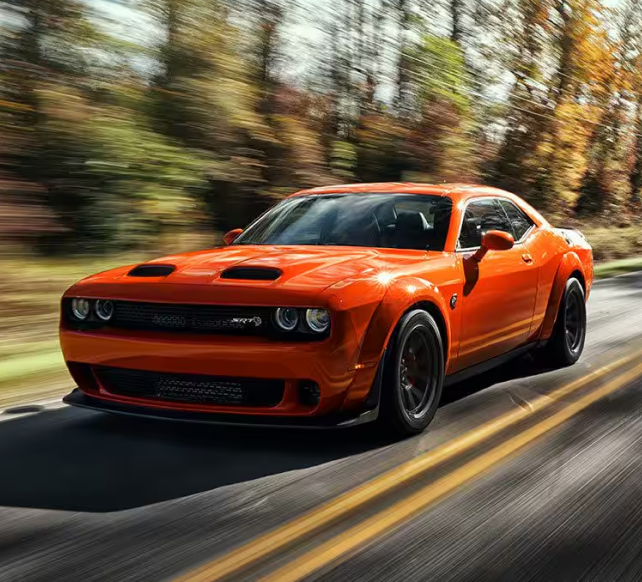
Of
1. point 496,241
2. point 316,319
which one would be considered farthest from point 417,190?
point 316,319

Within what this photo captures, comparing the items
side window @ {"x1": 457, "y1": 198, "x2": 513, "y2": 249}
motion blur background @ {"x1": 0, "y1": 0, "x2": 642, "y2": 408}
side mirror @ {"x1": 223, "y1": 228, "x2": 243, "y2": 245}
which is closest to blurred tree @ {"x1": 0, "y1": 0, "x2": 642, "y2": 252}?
motion blur background @ {"x1": 0, "y1": 0, "x2": 642, "y2": 408}

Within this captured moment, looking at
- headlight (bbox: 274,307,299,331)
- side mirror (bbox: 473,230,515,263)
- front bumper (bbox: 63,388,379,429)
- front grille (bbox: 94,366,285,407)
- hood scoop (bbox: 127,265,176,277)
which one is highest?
side mirror (bbox: 473,230,515,263)

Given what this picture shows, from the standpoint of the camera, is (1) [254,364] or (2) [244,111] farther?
(2) [244,111]

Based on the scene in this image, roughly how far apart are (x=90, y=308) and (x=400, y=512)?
7.16 ft

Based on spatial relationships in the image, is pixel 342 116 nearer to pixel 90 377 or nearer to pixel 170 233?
pixel 170 233

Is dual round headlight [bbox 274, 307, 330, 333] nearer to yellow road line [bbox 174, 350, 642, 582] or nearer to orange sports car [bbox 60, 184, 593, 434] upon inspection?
orange sports car [bbox 60, 184, 593, 434]

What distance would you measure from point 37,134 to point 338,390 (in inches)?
329

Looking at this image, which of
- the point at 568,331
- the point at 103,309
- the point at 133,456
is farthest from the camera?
the point at 568,331

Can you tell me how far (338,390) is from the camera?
4.47 meters

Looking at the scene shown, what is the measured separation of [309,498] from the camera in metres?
3.92

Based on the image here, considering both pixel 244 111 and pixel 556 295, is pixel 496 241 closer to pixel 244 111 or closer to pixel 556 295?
pixel 556 295

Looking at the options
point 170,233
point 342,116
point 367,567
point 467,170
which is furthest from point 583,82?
point 367,567

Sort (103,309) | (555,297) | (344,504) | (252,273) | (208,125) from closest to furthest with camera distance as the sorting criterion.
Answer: (344,504) → (252,273) → (103,309) → (555,297) → (208,125)

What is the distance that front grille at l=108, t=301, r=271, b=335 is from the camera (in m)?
4.49
